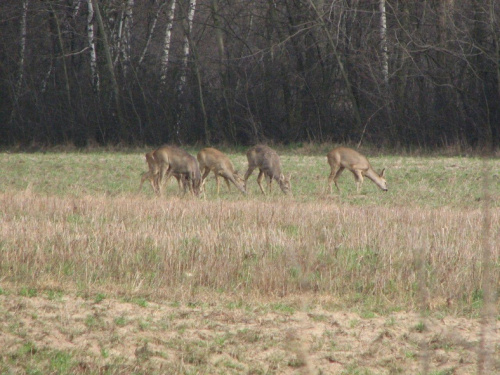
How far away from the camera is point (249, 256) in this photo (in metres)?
8.41

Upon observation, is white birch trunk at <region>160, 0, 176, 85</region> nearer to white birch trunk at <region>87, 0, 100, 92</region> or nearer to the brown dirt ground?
white birch trunk at <region>87, 0, 100, 92</region>

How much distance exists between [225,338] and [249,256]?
82.2 inches

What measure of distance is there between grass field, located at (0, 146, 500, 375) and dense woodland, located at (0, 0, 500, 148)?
13963mm

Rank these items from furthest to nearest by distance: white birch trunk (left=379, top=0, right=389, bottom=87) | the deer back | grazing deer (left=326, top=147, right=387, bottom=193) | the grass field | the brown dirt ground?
white birch trunk (left=379, top=0, right=389, bottom=87) → the deer back → grazing deer (left=326, top=147, right=387, bottom=193) → the grass field → the brown dirt ground

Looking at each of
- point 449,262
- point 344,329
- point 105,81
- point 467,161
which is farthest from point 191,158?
point 105,81

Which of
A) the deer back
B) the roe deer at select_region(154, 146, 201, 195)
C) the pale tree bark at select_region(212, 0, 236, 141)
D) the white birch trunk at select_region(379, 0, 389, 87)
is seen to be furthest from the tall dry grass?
the pale tree bark at select_region(212, 0, 236, 141)

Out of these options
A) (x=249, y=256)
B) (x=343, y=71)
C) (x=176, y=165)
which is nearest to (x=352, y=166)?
(x=176, y=165)

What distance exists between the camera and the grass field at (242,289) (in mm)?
6086

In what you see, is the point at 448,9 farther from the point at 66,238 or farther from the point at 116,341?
the point at 116,341

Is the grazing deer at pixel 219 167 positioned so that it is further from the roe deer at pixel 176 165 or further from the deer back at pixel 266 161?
the deer back at pixel 266 161

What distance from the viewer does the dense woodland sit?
2498 centimetres

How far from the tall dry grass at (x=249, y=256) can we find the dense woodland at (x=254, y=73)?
14790 mm

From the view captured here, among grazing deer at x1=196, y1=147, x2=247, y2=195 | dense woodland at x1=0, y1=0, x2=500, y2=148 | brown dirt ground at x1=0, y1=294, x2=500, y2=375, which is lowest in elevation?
brown dirt ground at x1=0, y1=294, x2=500, y2=375

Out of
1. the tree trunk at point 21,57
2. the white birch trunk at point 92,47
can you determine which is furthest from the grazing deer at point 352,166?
the tree trunk at point 21,57
